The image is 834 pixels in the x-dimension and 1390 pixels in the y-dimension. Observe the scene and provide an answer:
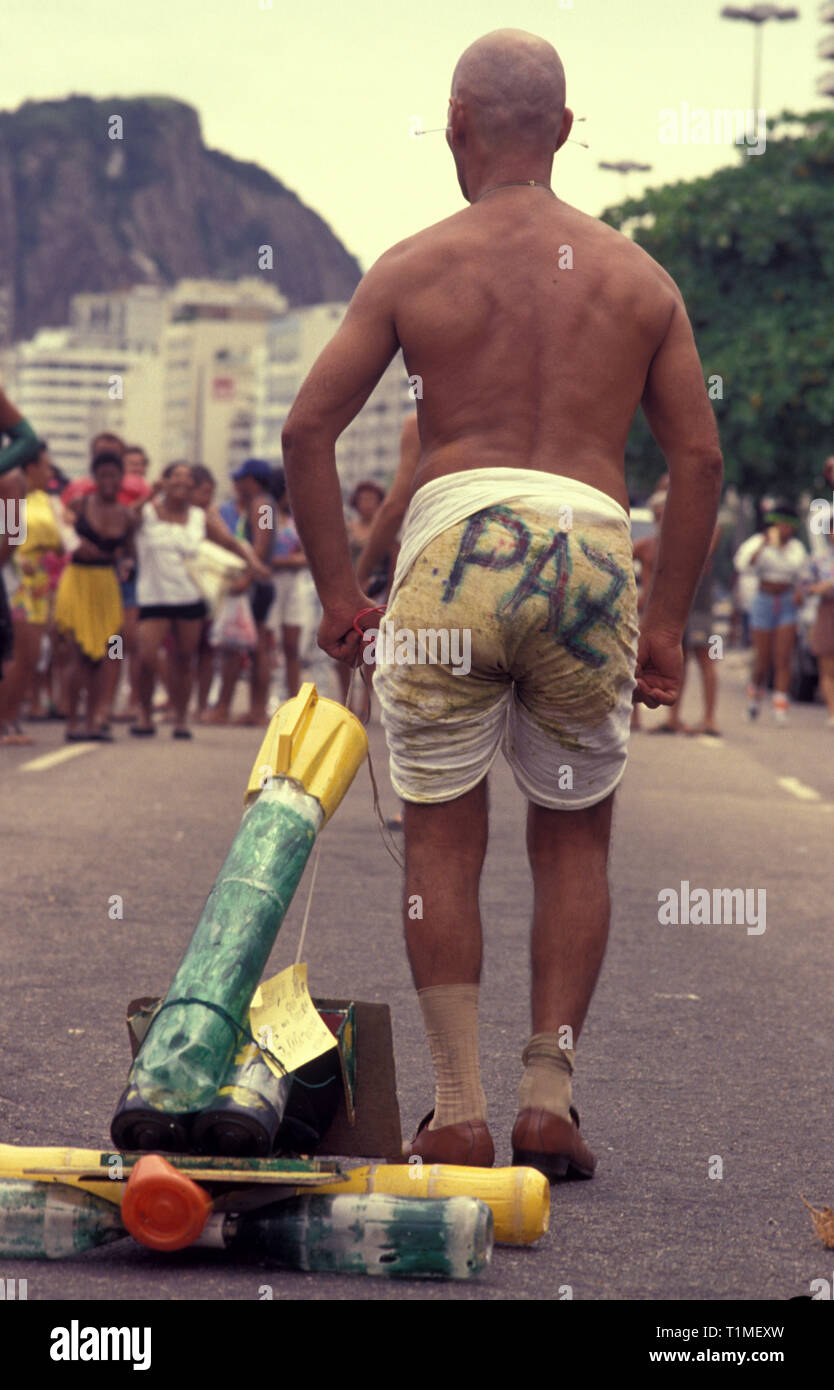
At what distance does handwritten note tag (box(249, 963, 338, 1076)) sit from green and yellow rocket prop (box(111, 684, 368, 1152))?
50mm

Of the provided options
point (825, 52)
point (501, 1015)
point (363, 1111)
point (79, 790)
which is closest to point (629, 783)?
point (79, 790)

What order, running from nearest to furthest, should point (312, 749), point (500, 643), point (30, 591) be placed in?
point (312, 749)
point (500, 643)
point (30, 591)

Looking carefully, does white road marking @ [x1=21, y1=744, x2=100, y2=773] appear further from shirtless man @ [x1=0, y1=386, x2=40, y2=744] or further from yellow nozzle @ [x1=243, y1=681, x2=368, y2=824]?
yellow nozzle @ [x1=243, y1=681, x2=368, y2=824]

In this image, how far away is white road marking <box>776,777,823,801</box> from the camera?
506 inches

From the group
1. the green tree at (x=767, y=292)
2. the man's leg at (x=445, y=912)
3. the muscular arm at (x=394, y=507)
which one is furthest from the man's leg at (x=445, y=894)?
the green tree at (x=767, y=292)

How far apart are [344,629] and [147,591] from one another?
38.4 feet

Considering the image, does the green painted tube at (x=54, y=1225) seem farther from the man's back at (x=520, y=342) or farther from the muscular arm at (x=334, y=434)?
the man's back at (x=520, y=342)

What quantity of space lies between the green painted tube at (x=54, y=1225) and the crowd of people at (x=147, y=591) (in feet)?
34.3

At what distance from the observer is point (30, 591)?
15688mm

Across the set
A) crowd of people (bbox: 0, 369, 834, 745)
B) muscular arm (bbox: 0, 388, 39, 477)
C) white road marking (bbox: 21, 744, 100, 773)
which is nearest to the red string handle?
muscular arm (bbox: 0, 388, 39, 477)

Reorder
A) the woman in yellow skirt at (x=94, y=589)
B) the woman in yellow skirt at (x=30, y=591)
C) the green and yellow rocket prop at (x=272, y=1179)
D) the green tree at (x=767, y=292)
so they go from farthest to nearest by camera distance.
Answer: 1. the green tree at (x=767, y=292)
2. the woman in yellow skirt at (x=94, y=589)
3. the woman in yellow skirt at (x=30, y=591)
4. the green and yellow rocket prop at (x=272, y=1179)

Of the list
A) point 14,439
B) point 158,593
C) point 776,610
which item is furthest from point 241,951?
point 776,610

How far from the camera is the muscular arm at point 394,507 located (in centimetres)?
755

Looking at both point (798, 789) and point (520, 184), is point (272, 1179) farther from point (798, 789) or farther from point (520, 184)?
point (798, 789)
